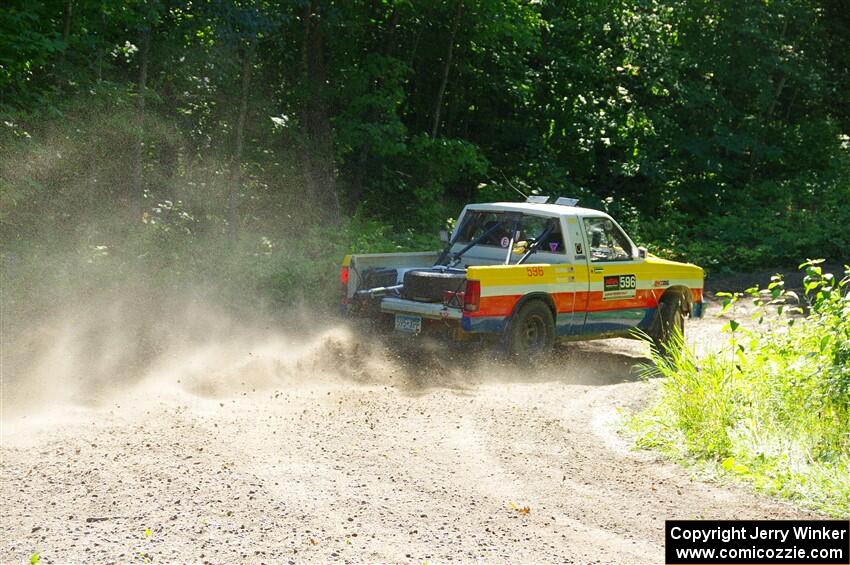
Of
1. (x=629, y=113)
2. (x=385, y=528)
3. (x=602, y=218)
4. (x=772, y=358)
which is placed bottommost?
(x=385, y=528)

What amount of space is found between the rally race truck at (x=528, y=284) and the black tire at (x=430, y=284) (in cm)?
1

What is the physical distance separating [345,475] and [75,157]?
11.3 meters

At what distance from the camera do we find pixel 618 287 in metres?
13.5

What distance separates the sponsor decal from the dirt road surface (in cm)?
216

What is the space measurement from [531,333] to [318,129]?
1083 centimetres

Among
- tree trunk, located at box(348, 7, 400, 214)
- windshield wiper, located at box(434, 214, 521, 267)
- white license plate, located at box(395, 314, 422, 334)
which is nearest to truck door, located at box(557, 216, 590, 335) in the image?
windshield wiper, located at box(434, 214, 521, 267)

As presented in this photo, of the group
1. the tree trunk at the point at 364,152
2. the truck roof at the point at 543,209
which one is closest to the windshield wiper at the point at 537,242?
the truck roof at the point at 543,209

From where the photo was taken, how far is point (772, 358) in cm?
949

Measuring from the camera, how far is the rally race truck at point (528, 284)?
39.4ft

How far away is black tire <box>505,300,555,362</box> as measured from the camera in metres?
12.2

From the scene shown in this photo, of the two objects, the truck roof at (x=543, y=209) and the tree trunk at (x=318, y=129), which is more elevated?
the tree trunk at (x=318, y=129)

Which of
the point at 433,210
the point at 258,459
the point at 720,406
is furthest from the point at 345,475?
the point at 433,210

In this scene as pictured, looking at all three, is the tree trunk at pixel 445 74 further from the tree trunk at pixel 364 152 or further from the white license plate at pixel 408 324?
the white license plate at pixel 408 324

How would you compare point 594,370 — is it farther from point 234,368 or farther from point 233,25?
point 233,25
